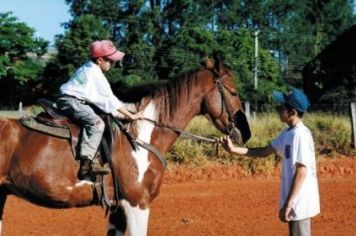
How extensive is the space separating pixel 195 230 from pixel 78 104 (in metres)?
3.41

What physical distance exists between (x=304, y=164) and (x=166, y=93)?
6.22 ft

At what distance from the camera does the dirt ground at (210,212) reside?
8297 millimetres

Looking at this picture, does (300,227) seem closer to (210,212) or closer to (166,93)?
(166,93)

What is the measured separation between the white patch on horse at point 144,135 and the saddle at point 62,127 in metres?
0.29

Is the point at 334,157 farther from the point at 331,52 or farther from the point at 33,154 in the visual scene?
the point at 331,52

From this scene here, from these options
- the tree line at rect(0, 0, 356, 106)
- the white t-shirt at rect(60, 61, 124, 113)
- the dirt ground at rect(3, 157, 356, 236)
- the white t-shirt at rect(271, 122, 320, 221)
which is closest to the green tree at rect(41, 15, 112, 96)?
the tree line at rect(0, 0, 356, 106)

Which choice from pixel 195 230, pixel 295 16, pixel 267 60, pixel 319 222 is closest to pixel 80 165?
pixel 195 230

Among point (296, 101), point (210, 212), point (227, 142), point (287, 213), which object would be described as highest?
point (296, 101)

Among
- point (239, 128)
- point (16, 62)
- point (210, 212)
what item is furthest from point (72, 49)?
point (239, 128)

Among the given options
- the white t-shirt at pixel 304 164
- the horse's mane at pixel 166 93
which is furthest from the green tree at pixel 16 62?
the white t-shirt at pixel 304 164

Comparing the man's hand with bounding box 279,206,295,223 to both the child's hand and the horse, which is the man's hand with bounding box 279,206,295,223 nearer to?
the child's hand

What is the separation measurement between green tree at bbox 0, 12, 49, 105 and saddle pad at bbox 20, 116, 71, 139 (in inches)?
1431

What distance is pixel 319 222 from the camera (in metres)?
8.58

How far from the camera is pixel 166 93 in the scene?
6.12 meters
